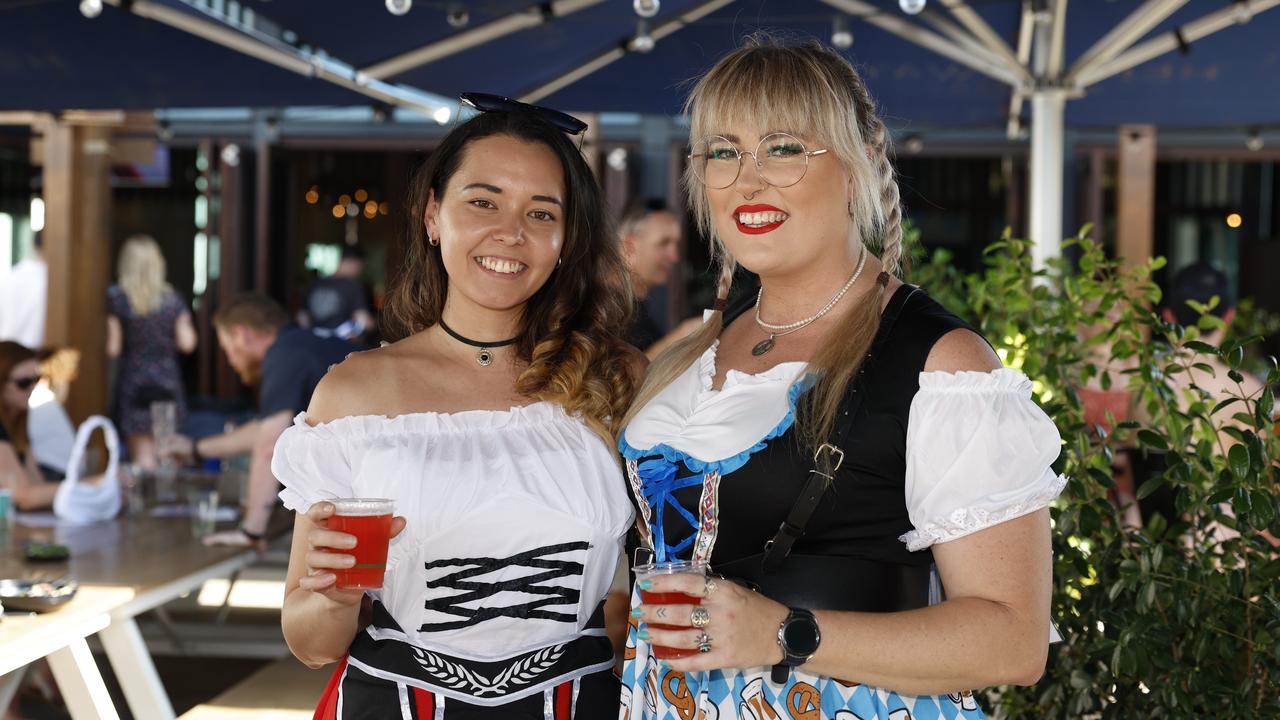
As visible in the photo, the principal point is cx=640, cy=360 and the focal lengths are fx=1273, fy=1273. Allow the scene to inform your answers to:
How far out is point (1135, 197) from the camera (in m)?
10.6

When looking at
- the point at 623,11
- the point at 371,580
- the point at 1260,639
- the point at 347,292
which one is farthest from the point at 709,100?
the point at 347,292

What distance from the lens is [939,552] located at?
5.14 ft

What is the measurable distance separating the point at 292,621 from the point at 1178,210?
10.9 m

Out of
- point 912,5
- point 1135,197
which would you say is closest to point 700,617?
point 912,5

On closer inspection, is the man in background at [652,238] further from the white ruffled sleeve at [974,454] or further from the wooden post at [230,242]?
the wooden post at [230,242]

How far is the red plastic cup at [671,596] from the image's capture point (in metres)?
1.47

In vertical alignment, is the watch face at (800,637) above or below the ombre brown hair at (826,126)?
below

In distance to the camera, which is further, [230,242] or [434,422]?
[230,242]

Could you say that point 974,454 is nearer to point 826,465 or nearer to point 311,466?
point 826,465

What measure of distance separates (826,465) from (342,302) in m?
5.55

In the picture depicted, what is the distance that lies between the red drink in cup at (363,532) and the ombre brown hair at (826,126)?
59 centimetres

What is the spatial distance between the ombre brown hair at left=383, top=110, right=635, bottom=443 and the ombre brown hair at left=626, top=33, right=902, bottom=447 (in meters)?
0.50

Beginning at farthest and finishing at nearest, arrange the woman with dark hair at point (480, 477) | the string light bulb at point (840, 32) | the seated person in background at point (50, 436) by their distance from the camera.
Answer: the seated person in background at point (50, 436) → the string light bulb at point (840, 32) → the woman with dark hair at point (480, 477)

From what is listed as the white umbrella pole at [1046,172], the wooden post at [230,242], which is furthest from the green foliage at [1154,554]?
the wooden post at [230,242]
